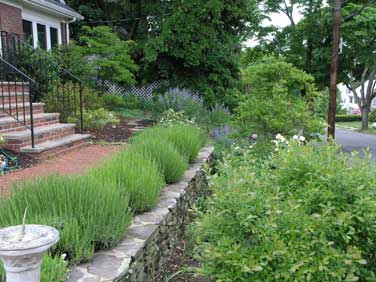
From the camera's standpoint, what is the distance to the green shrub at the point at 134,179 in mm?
3519

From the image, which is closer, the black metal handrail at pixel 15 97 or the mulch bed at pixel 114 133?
the black metal handrail at pixel 15 97

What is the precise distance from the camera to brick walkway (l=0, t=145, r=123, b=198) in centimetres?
476

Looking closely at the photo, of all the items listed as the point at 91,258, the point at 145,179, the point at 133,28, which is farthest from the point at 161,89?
the point at 91,258

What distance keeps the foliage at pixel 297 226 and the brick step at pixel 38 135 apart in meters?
4.25

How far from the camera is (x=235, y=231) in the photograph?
2488 millimetres

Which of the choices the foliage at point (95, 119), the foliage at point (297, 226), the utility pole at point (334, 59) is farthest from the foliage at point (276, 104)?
the foliage at point (297, 226)

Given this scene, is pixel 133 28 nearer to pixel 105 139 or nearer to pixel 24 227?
pixel 105 139

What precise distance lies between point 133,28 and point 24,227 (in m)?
15.3

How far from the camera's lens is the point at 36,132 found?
21.4 feet

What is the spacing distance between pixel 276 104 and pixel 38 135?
13.8 ft

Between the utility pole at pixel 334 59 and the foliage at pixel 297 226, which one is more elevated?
the utility pole at pixel 334 59

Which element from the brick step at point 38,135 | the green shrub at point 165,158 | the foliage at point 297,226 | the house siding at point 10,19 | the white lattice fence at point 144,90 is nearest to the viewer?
the foliage at point 297,226

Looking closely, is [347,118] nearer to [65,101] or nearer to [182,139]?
[65,101]

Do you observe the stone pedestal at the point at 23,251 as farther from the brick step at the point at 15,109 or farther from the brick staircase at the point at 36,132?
the brick step at the point at 15,109
